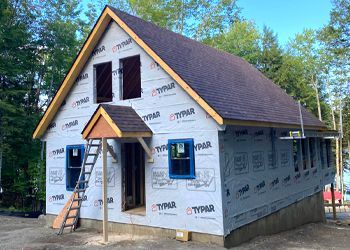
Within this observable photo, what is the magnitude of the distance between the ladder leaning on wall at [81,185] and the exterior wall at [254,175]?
411 cm

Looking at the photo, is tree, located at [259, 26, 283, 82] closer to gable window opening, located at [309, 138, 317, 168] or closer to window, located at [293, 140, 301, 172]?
gable window opening, located at [309, 138, 317, 168]

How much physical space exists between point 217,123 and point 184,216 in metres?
2.71

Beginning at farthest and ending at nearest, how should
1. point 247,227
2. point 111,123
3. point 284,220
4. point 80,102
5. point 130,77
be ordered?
point 284,220
point 130,77
point 80,102
point 247,227
point 111,123

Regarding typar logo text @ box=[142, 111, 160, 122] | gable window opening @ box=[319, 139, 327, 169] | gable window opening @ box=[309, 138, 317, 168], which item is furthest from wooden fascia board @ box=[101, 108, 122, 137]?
gable window opening @ box=[319, 139, 327, 169]

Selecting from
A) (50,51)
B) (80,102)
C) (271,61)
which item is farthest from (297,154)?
(271,61)

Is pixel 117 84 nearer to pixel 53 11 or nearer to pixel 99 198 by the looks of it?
pixel 99 198

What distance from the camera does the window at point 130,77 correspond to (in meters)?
11.1

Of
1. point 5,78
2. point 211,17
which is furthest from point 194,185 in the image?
→ point 211,17

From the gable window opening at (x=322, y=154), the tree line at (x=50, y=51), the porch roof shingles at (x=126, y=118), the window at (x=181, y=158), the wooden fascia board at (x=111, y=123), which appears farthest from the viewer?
the tree line at (x=50, y=51)

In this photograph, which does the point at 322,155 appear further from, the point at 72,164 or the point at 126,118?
the point at 72,164

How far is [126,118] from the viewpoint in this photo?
973 cm

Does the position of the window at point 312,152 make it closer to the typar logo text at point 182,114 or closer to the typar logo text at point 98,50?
the typar logo text at point 182,114

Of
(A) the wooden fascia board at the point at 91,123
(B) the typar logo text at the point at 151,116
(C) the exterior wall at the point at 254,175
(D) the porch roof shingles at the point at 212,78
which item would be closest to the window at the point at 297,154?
(C) the exterior wall at the point at 254,175

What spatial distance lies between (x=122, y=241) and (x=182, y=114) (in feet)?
12.8
